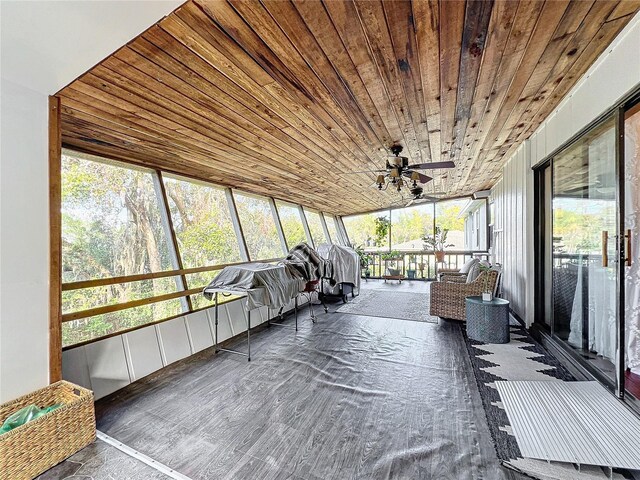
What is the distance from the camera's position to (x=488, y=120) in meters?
2.96

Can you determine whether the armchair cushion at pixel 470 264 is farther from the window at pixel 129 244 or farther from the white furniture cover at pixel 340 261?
the window at pixel 129 244

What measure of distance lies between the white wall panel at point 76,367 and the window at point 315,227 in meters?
6.06

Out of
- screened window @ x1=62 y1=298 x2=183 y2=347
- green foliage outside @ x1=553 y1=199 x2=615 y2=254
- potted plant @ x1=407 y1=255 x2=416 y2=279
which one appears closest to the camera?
green foliage outside @ x1=553 y1=199 x2=615 y2=254

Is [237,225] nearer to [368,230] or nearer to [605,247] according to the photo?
[605,247]

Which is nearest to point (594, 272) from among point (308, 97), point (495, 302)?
point (495, 302)

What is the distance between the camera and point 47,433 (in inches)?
65.5

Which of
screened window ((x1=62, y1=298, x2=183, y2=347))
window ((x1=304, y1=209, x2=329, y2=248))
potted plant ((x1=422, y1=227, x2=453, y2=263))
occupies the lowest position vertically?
screened window ((x1=62, y1=298, x2=183, y2=347))

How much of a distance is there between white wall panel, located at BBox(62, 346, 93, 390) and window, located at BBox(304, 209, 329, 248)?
606cm

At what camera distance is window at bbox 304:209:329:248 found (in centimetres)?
825

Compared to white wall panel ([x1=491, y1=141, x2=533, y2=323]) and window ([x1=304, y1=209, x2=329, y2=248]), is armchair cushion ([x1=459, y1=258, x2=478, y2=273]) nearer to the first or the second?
white wall panel ([x1=491, y1=141, x2=533, y2=323])

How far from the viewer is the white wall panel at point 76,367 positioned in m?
2.34

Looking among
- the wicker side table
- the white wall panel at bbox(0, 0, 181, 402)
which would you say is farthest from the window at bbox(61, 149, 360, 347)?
the wicker side table

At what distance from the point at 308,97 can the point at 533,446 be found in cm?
286

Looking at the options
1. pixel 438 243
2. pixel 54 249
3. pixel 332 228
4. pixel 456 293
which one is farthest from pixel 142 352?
pixel 438 243
